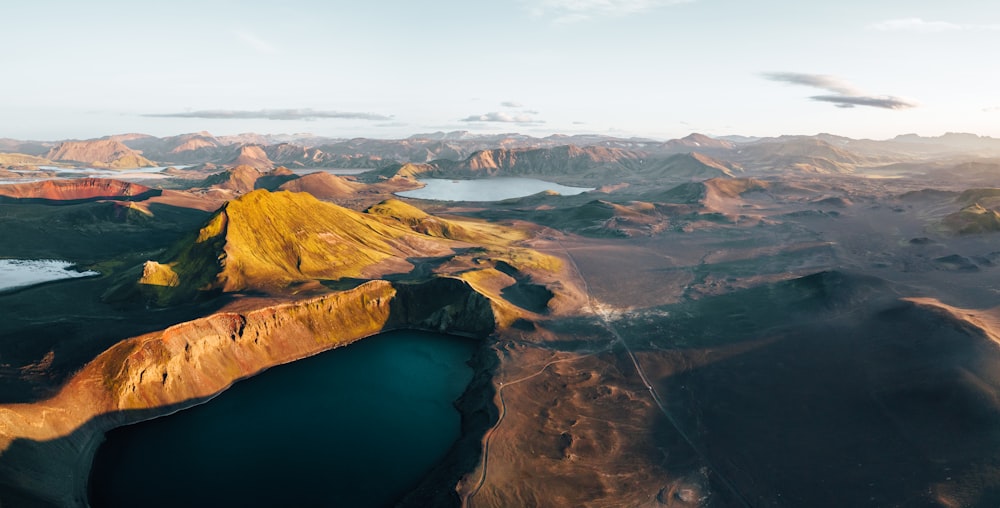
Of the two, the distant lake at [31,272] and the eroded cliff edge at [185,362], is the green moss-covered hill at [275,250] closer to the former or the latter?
the eroded cliff edge at [185,362]

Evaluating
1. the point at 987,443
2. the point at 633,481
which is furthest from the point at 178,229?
the point at 987,443

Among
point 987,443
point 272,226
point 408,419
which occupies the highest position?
point 272,226

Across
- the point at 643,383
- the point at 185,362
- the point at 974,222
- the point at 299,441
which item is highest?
the point at 974,222

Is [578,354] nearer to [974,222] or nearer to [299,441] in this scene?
[299,441]

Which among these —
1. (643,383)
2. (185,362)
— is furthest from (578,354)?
(185,362)

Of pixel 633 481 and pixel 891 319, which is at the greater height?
pixel 891 319

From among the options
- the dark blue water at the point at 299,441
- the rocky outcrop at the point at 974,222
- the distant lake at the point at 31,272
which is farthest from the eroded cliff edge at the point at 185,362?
the rocky outcrop at the point at 974,222

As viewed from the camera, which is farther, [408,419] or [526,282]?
[526,282]

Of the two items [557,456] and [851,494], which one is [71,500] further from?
[851,494]
